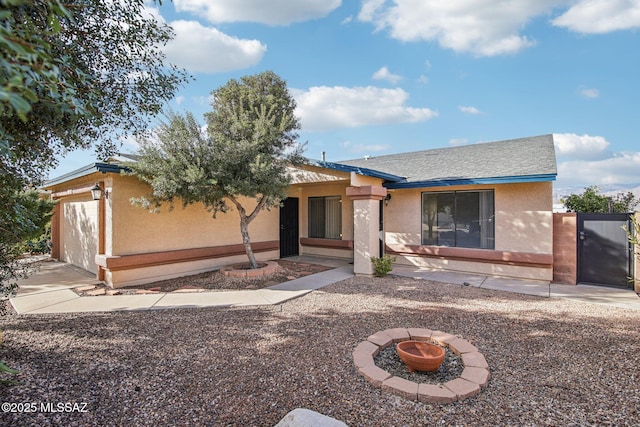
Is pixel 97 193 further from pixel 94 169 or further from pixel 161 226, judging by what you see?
pixel 161 226

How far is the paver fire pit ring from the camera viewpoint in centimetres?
288

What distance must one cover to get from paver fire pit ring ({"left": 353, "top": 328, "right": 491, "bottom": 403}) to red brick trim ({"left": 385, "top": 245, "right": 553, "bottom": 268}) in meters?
5.06

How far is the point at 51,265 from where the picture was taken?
10320 millimetres

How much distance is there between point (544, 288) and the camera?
23.5ft

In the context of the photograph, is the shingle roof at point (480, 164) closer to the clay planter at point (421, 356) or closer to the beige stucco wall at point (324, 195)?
the beige stucco wall at point (324, 195)

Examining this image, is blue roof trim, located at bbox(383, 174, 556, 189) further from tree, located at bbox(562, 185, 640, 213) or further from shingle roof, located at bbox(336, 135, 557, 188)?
tree, located at bbox(562, 185, 640, 213)

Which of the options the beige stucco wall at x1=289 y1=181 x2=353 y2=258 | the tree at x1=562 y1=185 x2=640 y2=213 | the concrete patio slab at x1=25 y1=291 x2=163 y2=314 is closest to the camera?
the concrete patio slab at x1=25 y1=291 x2=163 y2=314

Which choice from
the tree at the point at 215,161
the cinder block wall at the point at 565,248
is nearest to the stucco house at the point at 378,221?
the cinder block wall at the point at 565,248

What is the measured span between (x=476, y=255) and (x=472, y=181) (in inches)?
82.4

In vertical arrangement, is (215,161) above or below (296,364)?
above

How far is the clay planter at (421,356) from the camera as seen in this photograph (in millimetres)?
3312

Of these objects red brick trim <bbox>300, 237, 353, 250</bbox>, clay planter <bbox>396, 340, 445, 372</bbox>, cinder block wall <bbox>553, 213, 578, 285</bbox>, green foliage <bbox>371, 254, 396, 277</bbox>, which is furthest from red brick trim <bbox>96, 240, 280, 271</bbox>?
cinder block wall <bbox>553, 213, 578, 285</bbox>

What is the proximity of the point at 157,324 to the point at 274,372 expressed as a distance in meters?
2.51

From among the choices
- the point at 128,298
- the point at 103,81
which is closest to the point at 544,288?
the point at 128,298
